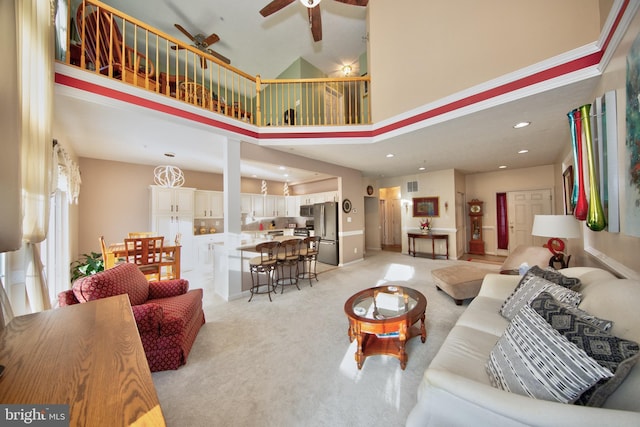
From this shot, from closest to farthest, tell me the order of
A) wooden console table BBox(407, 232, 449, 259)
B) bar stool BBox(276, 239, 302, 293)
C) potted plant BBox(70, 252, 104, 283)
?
potted plant BBox(70, 252, 104, 283)
bar stool BBox(276, 239, 302, 293)
wooden console table BBox(407, 232, 449, 259)

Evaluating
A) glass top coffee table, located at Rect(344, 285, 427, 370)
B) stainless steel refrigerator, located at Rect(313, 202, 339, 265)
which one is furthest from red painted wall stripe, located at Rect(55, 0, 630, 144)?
glass top coffee table, located at Rect(344, 285, 427, 370)

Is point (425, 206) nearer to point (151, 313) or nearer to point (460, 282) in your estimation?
point (460, 282)

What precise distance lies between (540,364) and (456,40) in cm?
369

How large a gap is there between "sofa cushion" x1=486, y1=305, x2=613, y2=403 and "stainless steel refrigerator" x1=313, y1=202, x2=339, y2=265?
446cm

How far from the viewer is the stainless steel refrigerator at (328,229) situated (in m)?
5.73

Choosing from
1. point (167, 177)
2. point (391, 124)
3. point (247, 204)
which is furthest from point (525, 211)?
point (167, 177)

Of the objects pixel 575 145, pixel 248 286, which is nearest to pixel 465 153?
pixel 575 145

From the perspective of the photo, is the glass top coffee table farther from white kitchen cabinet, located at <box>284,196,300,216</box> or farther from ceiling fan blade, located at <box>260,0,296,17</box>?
white kitchen cabinet, located at <box>284,196,300,216</box>

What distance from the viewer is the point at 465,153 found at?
4555 millimetres

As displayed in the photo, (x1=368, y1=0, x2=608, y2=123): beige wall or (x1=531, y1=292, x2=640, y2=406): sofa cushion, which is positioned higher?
(x1=368, y1=0, x2=608, y2=123): beige wall

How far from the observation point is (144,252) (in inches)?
136

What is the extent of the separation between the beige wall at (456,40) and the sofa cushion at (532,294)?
2.39 m

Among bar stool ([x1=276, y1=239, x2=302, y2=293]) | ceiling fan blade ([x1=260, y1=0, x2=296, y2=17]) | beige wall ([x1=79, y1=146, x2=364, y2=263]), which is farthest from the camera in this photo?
beige wall ([x1=79, y1=146, x2=364, y2=263])

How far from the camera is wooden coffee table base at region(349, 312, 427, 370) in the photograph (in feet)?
6.14
